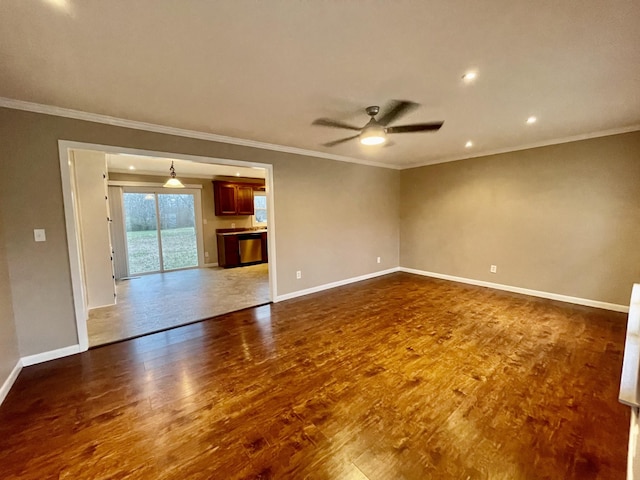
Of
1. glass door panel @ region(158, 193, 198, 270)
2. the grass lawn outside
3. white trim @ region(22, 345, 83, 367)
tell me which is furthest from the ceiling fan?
the grass lawn outside

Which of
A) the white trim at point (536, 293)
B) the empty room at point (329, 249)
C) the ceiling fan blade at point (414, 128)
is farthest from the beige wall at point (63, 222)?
the ceiling fan blade at point (414, 128)

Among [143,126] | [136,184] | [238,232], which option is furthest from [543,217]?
[136,184]

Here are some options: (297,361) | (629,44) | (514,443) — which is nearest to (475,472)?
(514,443)

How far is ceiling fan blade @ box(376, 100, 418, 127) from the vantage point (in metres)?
2.56

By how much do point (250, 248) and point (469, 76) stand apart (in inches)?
252

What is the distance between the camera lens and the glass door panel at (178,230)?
22.5 feet

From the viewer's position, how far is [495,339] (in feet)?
9.67

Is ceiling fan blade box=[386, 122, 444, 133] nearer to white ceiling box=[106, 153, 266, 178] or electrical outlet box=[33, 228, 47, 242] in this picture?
white ceiling box=[106, 153, 266, 178]

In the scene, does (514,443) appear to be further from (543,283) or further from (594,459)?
(543,283)

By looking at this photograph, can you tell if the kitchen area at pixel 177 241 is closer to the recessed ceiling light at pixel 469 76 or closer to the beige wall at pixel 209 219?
the beige wall at pixel 209 219

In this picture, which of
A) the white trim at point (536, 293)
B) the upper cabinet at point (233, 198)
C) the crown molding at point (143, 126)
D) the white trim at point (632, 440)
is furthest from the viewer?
the upper cabinet at point (233, 198)

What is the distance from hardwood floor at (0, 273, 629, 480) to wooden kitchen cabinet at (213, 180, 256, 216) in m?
4.63

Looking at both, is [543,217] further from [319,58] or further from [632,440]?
[319,58]

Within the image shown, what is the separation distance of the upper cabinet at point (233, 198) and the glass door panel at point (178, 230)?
0.64m
